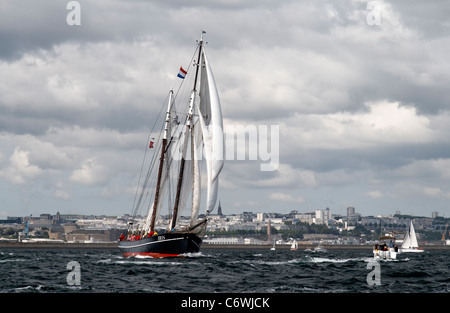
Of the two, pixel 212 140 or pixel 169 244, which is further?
pixel 212 140

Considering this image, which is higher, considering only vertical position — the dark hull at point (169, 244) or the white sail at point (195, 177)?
the white sail at point (195, 177)

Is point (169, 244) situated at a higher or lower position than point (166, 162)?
lower

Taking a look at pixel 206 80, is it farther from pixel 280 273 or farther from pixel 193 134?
pixel 280 273

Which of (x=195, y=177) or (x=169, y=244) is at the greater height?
(x=195, y=177)

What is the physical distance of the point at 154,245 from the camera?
77.3 meters

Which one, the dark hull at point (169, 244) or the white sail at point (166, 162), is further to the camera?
the white sail at point (166, 162)

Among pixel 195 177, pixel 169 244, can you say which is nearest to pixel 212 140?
pixel 195 177

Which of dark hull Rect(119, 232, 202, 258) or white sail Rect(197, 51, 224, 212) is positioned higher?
white sail Rect(197, 51, 224, 212)

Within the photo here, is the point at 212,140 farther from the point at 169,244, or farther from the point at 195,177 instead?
the point at 169,244

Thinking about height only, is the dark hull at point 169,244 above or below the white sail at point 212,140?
below

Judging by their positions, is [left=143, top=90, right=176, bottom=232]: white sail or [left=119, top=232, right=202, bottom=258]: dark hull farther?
[left=143, top=90, right=176, bottom=232]: white sail

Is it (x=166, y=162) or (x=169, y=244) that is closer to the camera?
(x=169, y=244)
